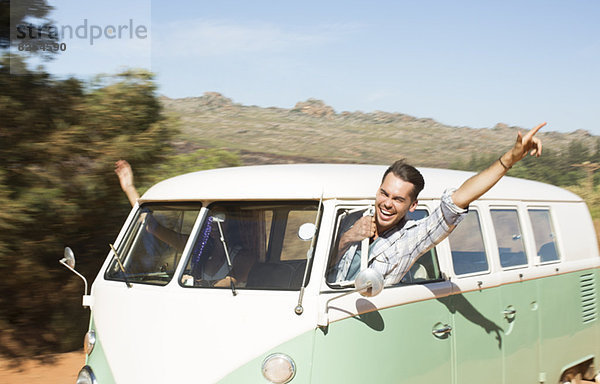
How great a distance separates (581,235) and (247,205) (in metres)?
3.90

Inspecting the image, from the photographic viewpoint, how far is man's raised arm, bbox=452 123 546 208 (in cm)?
313

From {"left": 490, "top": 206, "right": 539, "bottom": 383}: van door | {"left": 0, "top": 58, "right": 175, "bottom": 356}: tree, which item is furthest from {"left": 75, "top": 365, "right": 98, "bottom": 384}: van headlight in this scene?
{"left": 0, "top": 58, "right": 175, "bottom": 356}: tree

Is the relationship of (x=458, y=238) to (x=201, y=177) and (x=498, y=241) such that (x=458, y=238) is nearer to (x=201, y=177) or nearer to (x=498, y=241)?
(x=498, y=241)

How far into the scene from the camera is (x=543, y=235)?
553 centimetres

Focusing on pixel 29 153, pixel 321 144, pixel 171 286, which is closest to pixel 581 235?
pixel 171 286

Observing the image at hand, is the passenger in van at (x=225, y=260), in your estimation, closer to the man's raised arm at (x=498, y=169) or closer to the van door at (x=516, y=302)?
the man's raised arm at (x=498, y=169)

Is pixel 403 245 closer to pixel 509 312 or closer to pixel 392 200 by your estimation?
pixel 392 200

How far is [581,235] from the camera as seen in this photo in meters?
6.19

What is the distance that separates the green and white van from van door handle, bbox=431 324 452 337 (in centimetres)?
1

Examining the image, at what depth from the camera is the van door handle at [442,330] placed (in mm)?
4067

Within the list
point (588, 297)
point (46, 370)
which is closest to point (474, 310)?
point (588, 297)

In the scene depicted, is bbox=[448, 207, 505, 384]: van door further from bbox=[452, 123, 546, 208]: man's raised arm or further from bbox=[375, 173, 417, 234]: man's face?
bbox=[452, 123, 546, 208]: man's raised arm

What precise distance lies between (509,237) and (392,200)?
1.77 meters

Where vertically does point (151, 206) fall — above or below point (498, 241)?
above
